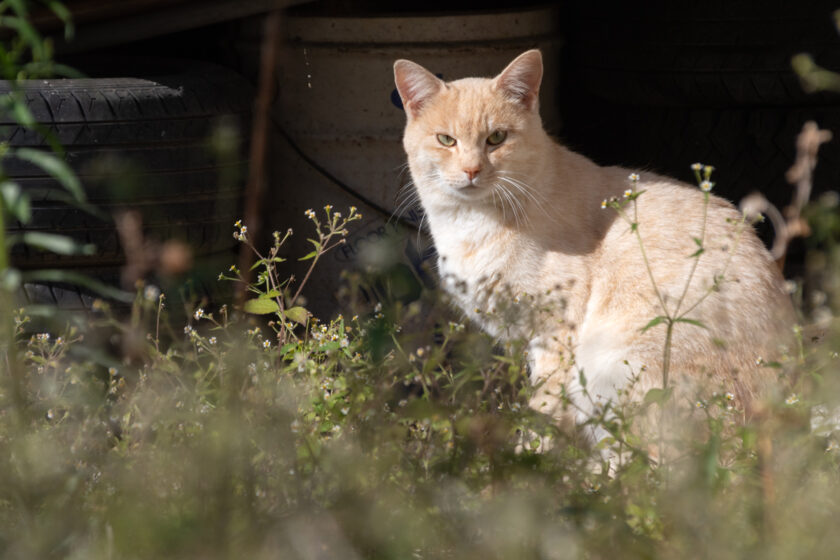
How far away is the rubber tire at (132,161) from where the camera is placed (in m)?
3.05

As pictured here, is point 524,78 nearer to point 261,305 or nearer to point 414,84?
point 414,84

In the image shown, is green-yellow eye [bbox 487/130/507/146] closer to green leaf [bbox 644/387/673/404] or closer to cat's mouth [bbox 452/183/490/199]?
cat's mouth [bbox 452/183/490/199]

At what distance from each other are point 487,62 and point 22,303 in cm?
215

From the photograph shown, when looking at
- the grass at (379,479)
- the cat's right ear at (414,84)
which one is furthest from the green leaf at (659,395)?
the cat's right ear at (414,84)

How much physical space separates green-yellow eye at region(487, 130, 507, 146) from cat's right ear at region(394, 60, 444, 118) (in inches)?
10.5

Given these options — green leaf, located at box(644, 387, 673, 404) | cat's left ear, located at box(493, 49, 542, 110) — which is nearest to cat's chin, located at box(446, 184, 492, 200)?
cat's left ear, located at box(493, 49, 542, 110)

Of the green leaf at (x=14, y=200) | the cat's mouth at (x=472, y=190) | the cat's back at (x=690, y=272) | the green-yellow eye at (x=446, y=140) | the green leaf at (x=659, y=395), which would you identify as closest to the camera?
the green leaf at (x=14, y=200)

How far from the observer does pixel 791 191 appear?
3.67 meters

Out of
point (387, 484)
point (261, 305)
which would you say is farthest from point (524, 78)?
point (387, 484)

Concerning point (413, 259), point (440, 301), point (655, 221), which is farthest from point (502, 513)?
point (413, 259)

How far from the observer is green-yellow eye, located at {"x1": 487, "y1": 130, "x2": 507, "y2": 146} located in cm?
310

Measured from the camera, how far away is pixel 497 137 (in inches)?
122

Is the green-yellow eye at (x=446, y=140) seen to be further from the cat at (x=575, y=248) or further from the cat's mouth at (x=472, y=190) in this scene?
the cat's mouth at (x=472, y=190)

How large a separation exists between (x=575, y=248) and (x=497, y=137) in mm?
491
